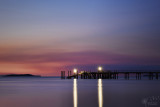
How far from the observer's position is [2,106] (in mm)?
22734

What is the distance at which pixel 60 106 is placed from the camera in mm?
22438

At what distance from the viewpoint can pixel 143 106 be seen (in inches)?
823

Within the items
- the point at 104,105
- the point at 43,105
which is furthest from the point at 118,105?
the point at 43,105

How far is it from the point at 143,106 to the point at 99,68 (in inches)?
2835

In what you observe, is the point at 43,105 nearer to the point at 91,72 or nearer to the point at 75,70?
the point at 91,72

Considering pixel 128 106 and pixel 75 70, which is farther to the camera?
pixel 75 70

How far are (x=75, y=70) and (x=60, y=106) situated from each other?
7952 centimetres

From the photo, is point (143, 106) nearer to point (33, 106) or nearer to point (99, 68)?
point (33, 106)

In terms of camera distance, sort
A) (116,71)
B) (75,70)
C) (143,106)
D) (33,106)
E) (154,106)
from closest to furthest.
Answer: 1. (154,106)
2. (143,106)
3. (33,106)
4. (116,71)
5. (75,70)

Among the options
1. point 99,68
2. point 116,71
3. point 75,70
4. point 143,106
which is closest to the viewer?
point 143,106

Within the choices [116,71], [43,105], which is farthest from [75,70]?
[43,105]

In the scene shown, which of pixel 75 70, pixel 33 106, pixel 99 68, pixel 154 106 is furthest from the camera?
pixel 75 70

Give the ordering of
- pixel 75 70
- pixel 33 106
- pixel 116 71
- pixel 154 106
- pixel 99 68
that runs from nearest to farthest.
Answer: pixel 154 106
pixel 33 106
pixel 116 71
pixel 99 68
pixel 75 70

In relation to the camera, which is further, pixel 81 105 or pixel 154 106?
pixel 81 105
